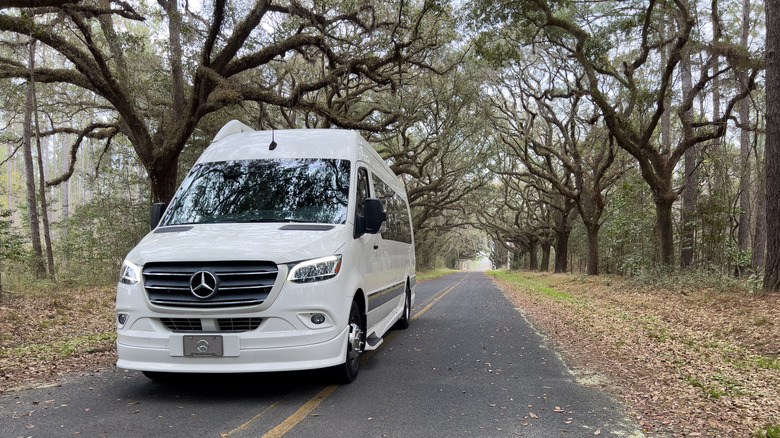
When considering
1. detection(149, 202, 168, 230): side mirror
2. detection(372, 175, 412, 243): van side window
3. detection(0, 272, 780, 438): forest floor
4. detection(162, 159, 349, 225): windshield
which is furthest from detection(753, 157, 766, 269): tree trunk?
detection(149, 202, 168, 230): side mirror

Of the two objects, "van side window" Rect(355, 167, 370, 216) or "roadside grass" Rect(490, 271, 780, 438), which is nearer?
"roadside grass" Rect(490, 271, 780, 438)

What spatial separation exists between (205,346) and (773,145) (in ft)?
37.9

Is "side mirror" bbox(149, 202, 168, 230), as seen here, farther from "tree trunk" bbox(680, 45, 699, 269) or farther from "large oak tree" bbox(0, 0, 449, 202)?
"tree trunk" bbox(680, 45, 699, 269)

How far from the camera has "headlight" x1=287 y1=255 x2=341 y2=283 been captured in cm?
441

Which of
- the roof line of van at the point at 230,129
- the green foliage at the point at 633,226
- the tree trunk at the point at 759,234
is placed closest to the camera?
the roof line of van at the point at 230,129

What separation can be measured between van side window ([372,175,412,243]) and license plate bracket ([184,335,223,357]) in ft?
9.39

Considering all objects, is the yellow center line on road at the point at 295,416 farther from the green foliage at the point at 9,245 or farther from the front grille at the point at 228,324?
the green foliage at the point at 9,245

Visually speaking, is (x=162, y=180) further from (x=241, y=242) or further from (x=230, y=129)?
(x=241, y=242)

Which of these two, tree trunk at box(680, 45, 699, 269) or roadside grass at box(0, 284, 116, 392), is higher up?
tree trunk at box(680, 45, 699, 269)

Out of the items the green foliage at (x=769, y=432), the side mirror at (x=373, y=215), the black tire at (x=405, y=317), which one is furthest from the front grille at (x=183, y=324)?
the black tire at (x=405, y=317)

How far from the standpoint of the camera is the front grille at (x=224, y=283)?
4297mm

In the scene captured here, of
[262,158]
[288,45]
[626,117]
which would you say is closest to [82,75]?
[288,45]

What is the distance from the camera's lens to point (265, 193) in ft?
18.1

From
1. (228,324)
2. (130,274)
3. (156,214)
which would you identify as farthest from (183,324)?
(156,214)
